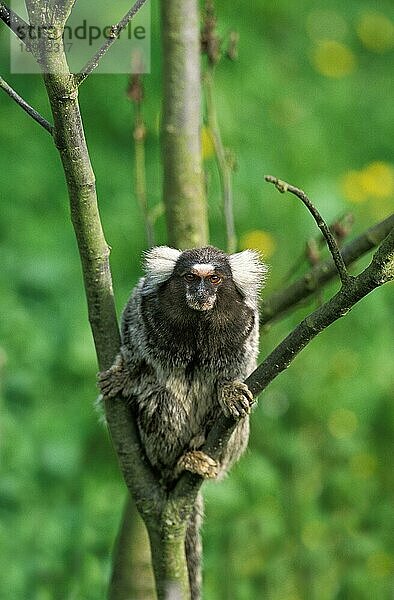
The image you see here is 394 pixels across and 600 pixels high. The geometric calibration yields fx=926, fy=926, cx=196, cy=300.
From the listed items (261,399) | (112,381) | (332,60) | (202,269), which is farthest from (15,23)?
(332,60)

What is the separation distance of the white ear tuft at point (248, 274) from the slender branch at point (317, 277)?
169mm

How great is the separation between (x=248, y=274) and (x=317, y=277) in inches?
9.4

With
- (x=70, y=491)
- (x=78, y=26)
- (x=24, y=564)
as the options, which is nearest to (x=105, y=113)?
(x=78, y=26)

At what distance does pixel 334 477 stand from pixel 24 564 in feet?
3.63

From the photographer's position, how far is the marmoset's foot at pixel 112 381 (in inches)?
A: 81.2

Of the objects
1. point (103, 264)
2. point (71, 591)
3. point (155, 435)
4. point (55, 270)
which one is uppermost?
point (55, 270)

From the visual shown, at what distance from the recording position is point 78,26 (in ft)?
11.5

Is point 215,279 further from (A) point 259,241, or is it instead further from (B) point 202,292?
(A) point 259,241

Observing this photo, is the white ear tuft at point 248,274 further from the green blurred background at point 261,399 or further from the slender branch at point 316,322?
the green blurred background at point 261,399

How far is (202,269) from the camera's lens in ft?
6.63

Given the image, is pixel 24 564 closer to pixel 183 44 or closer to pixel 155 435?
pixel 155 435

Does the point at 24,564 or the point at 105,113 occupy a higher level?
the point at 105,113

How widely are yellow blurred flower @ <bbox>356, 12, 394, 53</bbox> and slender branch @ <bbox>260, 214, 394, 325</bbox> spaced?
2.14m

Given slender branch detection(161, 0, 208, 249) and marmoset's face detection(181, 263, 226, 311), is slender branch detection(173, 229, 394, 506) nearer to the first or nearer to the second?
marmoset's face detection(181, 263, 226, 311)
